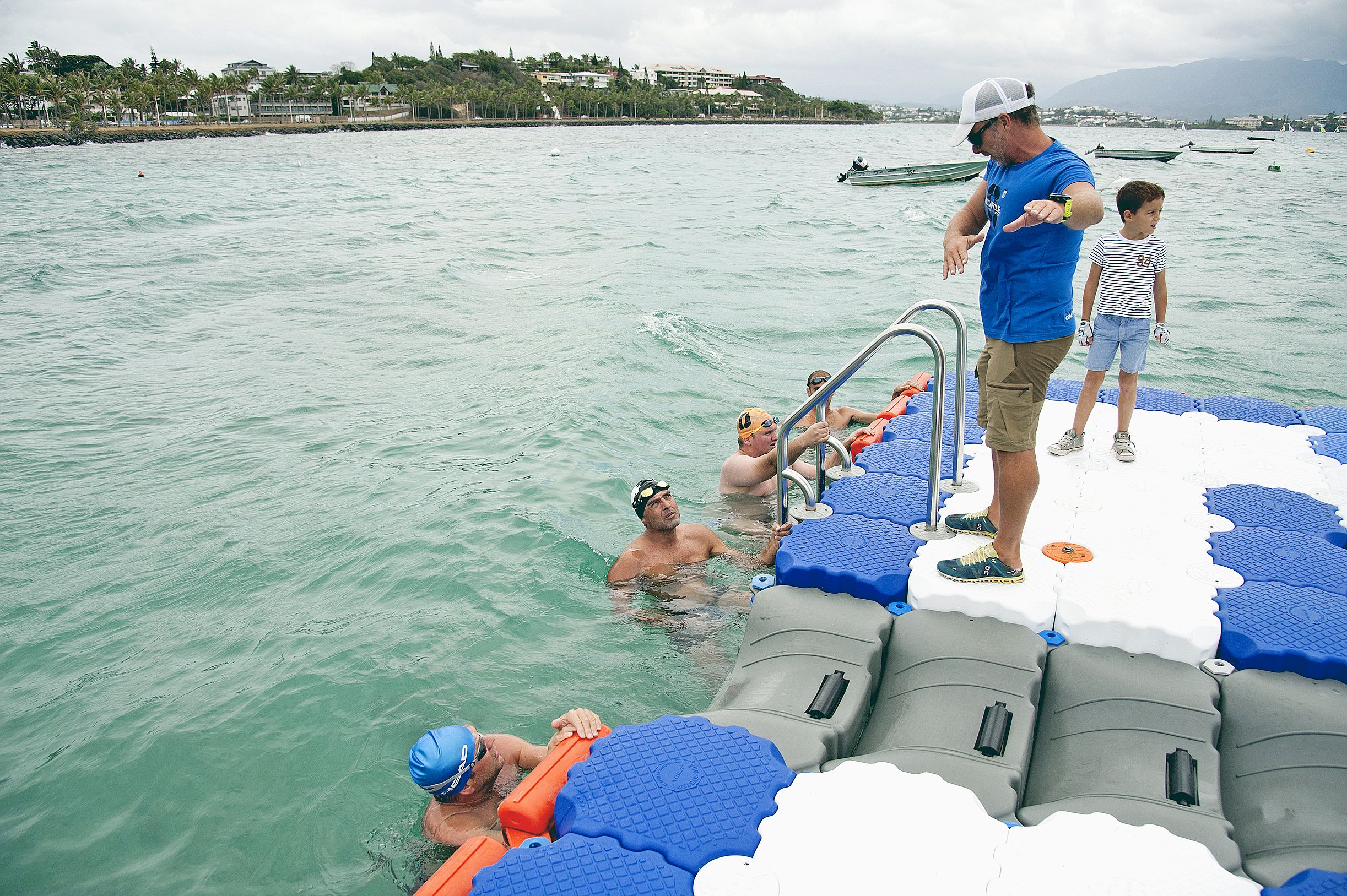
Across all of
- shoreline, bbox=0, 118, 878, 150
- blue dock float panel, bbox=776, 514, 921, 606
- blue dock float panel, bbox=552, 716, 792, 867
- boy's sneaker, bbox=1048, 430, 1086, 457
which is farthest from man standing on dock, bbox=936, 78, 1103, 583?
shoreline, bbox=0, 118, 878, 150

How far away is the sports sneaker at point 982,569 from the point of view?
12.6ft

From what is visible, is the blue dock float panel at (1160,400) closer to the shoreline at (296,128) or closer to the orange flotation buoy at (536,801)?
the orange flotation buoy at (536,801)

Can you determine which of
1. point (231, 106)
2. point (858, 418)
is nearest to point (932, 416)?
point (858, 418)

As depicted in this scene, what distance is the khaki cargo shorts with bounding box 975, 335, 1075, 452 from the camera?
358cm

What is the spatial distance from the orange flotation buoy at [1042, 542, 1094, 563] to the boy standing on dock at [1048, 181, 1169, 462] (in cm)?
151

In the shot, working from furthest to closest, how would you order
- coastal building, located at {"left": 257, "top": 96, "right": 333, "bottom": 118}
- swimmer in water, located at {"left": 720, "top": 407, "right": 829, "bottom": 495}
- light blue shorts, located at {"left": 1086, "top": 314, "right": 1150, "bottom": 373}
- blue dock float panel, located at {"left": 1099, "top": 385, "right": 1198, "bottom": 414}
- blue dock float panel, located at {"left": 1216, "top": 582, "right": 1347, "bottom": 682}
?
coastal building, located at {"left": 257, "top": 96, "right": 333, "bottom": 118} < swimmer in water, located at {"left": 720, "top": 407, "right": 829, "bottom": 495} < blue dock float panel, located at {"left": 1099, "top": 385, "right": 1198, "bottom": 414} < light blue shorts, located at {"left": 1086, "top": 314, "right": 1150, "bottom": 373} < blue dock float panel, located at {"left": 1216, "top": 582, "right": 1347, "bottom": 682}

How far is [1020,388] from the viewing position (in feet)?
11.9

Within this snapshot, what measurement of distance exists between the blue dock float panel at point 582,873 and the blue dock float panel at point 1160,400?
5.52 meters

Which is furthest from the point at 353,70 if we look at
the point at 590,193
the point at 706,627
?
the point at 706,627

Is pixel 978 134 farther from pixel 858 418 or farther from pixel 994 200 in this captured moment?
pixel 858 418

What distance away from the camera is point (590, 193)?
35.3 m

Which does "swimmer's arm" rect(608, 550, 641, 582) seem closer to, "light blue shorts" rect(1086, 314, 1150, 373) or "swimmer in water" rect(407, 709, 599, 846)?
"swimmer in water" rect(407, 709, 599, 846)

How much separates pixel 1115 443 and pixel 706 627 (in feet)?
10.2

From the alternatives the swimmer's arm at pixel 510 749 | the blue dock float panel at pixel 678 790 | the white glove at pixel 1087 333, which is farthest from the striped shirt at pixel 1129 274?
the swimmer's arm at pixel 510 749
